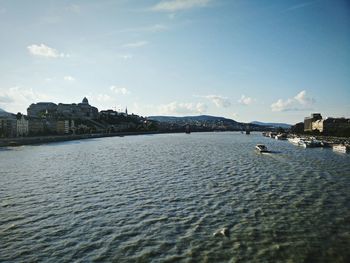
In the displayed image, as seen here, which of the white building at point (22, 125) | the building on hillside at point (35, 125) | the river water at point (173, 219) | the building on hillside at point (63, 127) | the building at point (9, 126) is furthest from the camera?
the building on hillside at point (63, 127)

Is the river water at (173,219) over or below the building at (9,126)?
below

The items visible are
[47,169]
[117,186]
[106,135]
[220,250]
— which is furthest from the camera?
[106,135]

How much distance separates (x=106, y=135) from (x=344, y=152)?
13050 centimetres

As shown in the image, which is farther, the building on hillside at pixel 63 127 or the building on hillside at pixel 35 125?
the building on hillside at pixel 63 127

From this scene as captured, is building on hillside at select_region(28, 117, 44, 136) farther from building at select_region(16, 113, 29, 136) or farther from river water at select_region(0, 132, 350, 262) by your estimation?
river water at select_region(0, 132, 350, 262)

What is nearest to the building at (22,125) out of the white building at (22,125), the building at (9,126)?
the white building at (22,125)

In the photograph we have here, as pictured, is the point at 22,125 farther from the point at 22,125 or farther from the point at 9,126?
the point at 9,126

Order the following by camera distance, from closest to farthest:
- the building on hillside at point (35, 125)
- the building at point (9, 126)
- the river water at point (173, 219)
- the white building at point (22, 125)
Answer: the river water at point (173, 219) < the building at point (9, 126) < the white building at point (22, 125) < the building on hillside at point (35, 125)

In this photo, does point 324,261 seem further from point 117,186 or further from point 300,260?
point 117,186

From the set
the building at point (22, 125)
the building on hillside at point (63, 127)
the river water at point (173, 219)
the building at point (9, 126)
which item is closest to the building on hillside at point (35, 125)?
the building at point (22, 125)

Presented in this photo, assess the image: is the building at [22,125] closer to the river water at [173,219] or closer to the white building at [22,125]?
the white building at [22,125]

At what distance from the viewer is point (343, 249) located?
1545 cm

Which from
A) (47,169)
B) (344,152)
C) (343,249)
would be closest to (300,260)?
(343,249)

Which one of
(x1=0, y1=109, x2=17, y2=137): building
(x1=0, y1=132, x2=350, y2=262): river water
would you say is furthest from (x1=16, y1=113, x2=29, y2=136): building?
(x1=0, y1=132, x2=350, y2=262): river water
